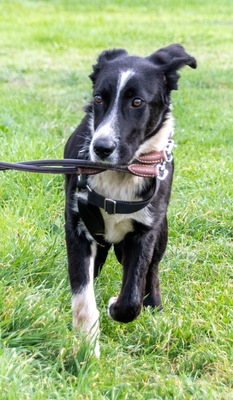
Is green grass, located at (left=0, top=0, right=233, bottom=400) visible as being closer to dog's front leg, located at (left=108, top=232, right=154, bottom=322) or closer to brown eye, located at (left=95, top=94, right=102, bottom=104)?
dog's front leg, located at (left=108, top=232, right=154, bottom=322)

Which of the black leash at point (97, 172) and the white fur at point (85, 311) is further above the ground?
the black leash at point (97, 172)

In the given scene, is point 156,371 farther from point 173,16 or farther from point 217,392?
point 173,16

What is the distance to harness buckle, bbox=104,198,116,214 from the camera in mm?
2734

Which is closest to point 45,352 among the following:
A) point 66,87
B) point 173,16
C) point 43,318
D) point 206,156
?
point 43,318

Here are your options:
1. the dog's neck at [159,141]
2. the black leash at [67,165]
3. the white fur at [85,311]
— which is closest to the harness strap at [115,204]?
the black leash at [67,165]

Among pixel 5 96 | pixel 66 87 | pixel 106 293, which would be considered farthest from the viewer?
pixel 66 87

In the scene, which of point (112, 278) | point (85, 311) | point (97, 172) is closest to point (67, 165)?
point (97, 172)

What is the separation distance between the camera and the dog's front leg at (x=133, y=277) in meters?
2.81

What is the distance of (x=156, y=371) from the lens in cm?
255

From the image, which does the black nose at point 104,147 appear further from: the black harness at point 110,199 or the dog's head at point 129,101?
the black harness at point 110,199

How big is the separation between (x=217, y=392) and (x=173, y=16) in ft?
51.4

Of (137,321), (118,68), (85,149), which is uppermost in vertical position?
(118,68)

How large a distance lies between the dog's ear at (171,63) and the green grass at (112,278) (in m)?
1.19

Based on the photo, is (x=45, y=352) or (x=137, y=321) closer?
(x=45, y=352)
